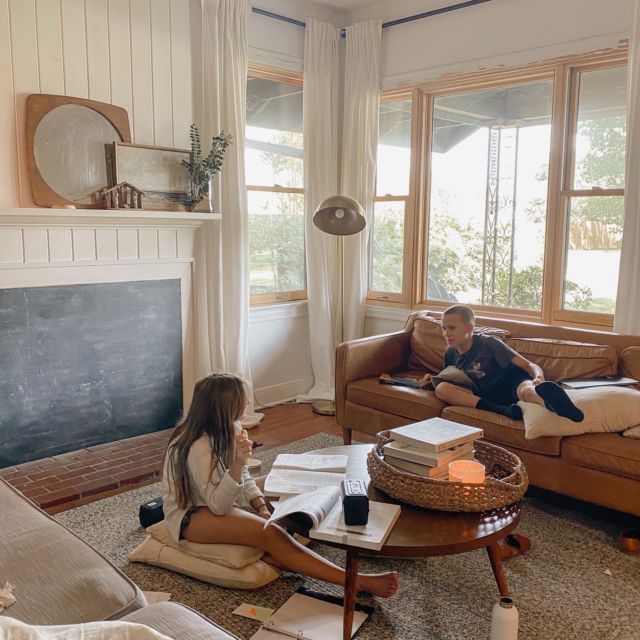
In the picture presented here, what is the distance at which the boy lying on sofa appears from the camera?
3146mm

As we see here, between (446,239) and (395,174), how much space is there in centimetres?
66

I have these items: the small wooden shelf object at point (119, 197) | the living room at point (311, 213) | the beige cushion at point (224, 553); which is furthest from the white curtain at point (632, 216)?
the small wooden shelf object at point (119, 197)

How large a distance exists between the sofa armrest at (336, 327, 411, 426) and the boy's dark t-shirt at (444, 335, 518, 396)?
58 centimetres

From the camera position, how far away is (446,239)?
15.1ft

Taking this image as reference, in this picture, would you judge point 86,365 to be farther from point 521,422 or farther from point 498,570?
point 498,570

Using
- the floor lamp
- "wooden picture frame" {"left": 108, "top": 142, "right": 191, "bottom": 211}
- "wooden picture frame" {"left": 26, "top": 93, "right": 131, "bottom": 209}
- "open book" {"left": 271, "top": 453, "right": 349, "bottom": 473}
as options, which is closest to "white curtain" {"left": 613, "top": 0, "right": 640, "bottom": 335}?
the floor lamp

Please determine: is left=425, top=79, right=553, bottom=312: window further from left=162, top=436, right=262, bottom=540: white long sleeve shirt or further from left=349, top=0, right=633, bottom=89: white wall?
left=162, top=436, right=262, bottom=540: white long sleeve shirt

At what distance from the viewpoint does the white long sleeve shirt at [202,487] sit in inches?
86.4

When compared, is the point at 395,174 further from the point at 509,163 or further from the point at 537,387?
the point at 537,387

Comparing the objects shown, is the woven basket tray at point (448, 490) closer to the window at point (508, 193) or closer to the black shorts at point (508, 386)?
the black shorts at point (508, 386)

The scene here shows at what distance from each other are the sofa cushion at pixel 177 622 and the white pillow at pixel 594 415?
6.04 feet

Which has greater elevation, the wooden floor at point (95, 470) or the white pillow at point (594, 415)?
the white pillow at point (594, 415)

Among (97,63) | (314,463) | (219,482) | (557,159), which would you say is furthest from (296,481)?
(557,159)

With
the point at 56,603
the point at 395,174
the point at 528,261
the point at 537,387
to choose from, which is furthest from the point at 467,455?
the point at 395,174
